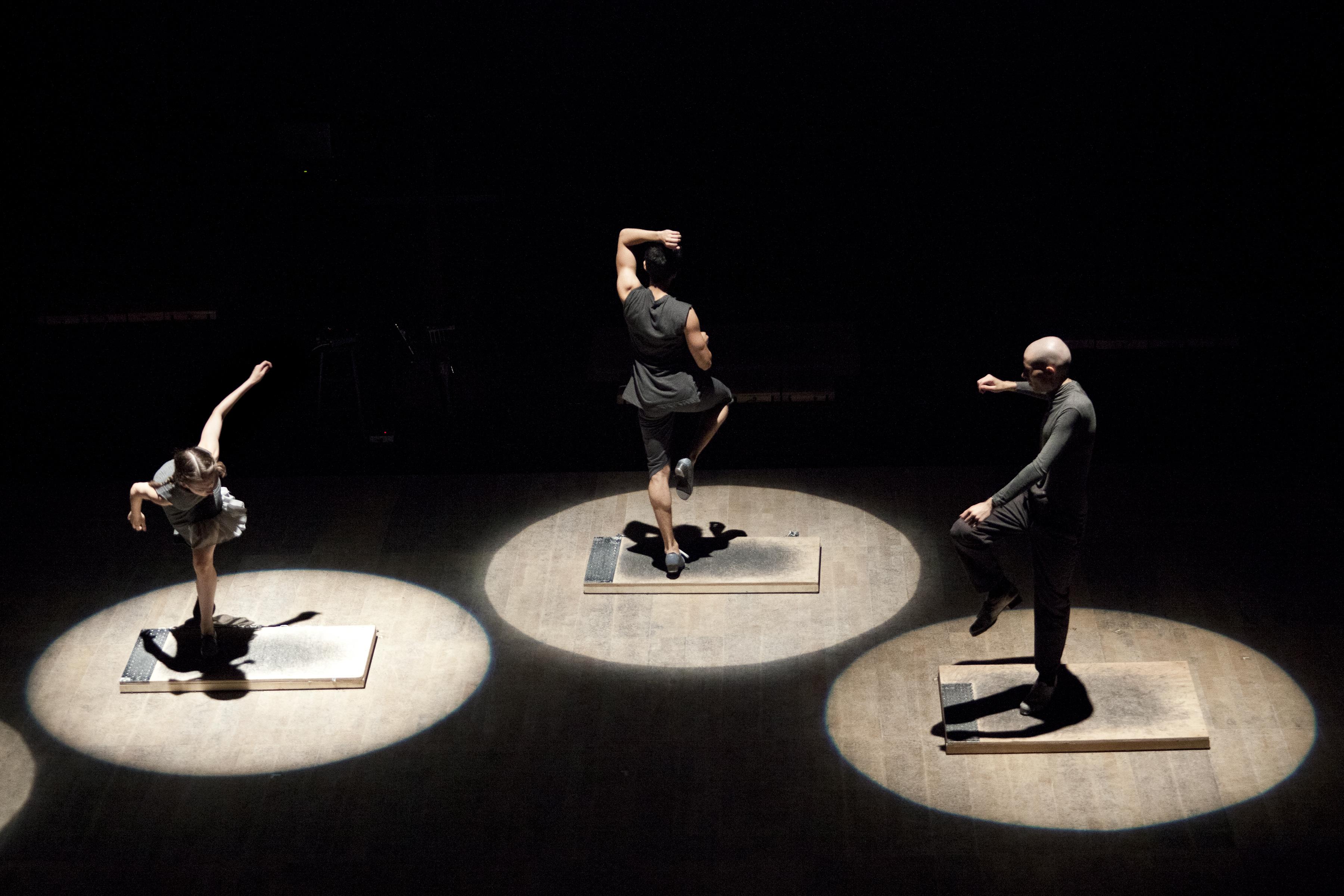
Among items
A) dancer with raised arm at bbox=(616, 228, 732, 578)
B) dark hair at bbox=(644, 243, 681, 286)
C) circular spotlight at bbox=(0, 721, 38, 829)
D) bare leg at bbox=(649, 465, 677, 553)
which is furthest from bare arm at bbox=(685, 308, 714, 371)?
circular spotlight at bbox=(0, 721, 38, 829)

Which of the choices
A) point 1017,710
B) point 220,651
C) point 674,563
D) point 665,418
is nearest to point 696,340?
point 665,418

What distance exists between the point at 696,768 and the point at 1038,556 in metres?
1.77

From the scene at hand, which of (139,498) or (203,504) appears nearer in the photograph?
(139,498)

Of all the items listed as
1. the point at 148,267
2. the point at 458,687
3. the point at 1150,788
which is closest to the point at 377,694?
the point at 458,687

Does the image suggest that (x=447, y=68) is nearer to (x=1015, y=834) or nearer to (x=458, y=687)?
(x=458, y=687)

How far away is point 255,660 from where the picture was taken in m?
7.25

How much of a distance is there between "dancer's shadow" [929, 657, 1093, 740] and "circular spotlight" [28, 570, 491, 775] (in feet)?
7.58

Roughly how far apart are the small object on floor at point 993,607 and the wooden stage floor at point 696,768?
0.54 metres

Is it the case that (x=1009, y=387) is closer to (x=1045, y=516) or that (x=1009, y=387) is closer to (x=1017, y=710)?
(x=1045, y=516)

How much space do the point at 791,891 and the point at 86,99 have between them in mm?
6847

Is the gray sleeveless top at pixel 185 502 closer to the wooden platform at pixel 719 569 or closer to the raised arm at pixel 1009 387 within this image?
the wooden platform at pixel 719 569

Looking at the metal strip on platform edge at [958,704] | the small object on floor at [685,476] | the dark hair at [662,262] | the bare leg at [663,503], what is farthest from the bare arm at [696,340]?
the metal strip on platform edge at [958,704]

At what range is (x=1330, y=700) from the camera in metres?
6.72

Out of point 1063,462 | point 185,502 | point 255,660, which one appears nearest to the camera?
point 1063,462
